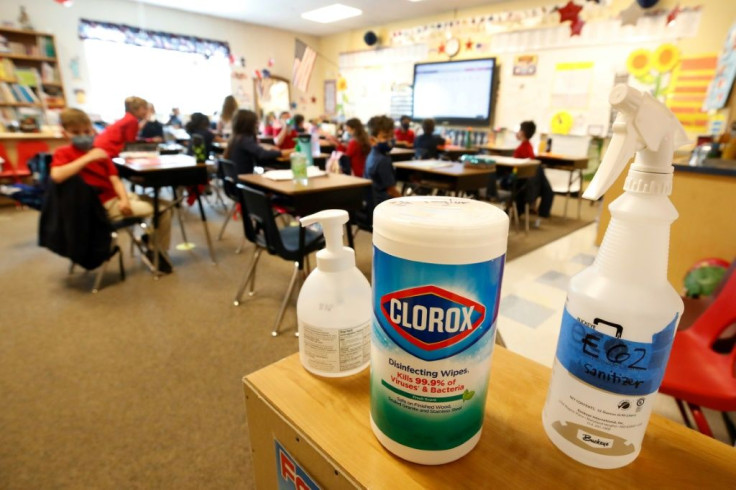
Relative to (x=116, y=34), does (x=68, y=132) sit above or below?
below

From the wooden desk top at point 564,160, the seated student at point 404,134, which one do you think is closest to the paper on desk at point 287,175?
the wooden desk top at point 564,160

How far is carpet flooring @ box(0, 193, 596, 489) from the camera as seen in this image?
1.29 metres

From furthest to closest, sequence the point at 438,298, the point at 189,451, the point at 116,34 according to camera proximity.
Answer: the point at 116,34 → the point at 189,451 → the point at 438,298

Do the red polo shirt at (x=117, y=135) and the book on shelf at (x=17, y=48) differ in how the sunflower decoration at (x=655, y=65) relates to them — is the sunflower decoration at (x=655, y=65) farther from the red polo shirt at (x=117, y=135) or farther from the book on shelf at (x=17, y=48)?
the book on shelf at (x=17, y=48)

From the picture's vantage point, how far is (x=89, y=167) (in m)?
2.37

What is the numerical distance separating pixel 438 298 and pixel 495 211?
0.11 meters

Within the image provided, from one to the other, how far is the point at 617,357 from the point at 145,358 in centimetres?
201

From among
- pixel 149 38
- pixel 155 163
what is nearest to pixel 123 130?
pixel 155 163

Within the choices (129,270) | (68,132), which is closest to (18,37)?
(68,132)

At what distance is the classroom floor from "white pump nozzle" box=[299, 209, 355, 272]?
3.40ft

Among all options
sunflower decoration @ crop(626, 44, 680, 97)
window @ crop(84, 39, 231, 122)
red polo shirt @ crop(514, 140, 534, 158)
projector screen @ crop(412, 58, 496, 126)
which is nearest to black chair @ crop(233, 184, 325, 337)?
red polo shirt @ crop(514, 140, 534, 158)

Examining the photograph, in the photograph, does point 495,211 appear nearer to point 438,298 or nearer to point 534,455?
point 438,298

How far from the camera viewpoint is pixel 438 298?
0.33 meters

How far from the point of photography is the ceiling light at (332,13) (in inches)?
264
